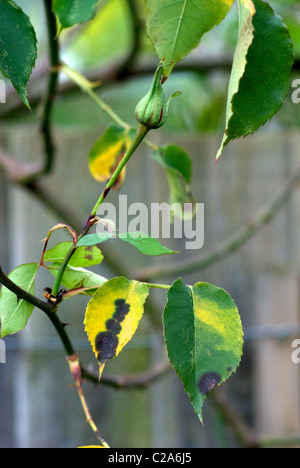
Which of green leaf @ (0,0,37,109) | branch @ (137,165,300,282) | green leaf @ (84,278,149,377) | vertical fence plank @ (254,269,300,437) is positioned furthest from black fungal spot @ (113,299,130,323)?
vertical fence plank @ (254,269,300,437)

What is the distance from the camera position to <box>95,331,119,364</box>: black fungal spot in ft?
0.85

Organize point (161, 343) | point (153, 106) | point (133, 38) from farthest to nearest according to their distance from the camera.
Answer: point (161, 343)
point (133, 38)
point (153, 106)

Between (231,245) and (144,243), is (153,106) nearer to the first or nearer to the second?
(144,243)

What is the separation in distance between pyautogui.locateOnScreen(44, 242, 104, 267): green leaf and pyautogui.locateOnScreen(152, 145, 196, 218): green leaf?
5.5 inches

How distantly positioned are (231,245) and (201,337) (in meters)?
0.63

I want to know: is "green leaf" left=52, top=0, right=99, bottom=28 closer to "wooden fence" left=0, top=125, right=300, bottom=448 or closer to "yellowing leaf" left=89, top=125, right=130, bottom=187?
"yellowing leaf" left=89, top=125, right=130, bottom=187

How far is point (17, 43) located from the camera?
245mm

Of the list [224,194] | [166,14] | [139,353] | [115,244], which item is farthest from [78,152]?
[166,14]

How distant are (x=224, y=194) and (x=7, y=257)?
1.48 feet

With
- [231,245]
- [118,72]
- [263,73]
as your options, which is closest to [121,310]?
[263,73]

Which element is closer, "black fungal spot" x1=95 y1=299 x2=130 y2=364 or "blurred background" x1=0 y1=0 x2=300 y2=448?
"black fungal spot" x1=95 y1=299 x2=130 y2=364

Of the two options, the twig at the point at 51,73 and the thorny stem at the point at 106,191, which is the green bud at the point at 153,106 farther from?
the twig at the point at 51,73

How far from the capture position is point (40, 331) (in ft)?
3.30

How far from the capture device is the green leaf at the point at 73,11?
270 millimetres
